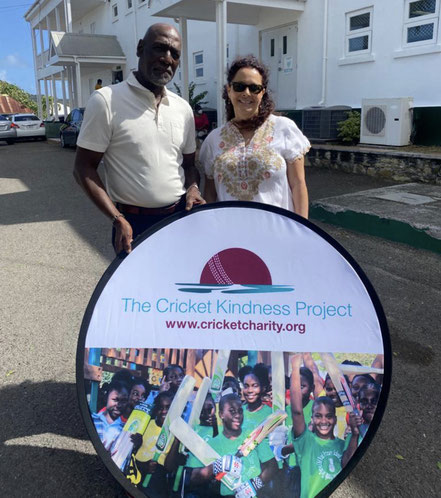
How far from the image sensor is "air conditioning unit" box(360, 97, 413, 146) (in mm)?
9516

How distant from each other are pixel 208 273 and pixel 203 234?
0.17 m

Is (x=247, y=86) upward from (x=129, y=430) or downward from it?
upward

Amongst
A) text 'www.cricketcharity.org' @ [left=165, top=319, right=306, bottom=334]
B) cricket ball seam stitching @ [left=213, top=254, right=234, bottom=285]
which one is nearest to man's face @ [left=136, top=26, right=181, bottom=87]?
cricket ball seam stitching @ [left=213, top=254, right=234, bottom=285]

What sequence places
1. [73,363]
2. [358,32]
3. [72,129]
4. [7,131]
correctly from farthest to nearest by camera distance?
[7,131], [72,129], [358,32], [73,363]

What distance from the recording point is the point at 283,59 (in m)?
13.9

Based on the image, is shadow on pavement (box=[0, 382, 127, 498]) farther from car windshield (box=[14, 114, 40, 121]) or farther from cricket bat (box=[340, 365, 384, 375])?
car windshield (box=[14, 114, 40, 121])

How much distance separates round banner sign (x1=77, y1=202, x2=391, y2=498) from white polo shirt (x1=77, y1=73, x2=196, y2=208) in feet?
1.26

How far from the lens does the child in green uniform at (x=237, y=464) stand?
1880 mm

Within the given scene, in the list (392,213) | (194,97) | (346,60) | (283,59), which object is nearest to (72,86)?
(194,97)

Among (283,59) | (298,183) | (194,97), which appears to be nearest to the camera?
(298,183)

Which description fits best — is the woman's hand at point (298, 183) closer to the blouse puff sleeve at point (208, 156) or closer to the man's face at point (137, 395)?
the blouse puff sleeve at point (208, 156)

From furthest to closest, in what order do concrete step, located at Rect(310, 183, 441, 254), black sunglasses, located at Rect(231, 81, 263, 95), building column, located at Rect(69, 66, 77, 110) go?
building column, located at Rect(69, 66, 77, 110) < concrete step, located at Rect(310, 183, 441, 254) < black sunglasses, located at Rect(231, 81, 263, 95)

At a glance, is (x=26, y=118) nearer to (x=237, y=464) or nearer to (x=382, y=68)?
(x=382, y=68)

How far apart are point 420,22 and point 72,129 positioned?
12992 mm
